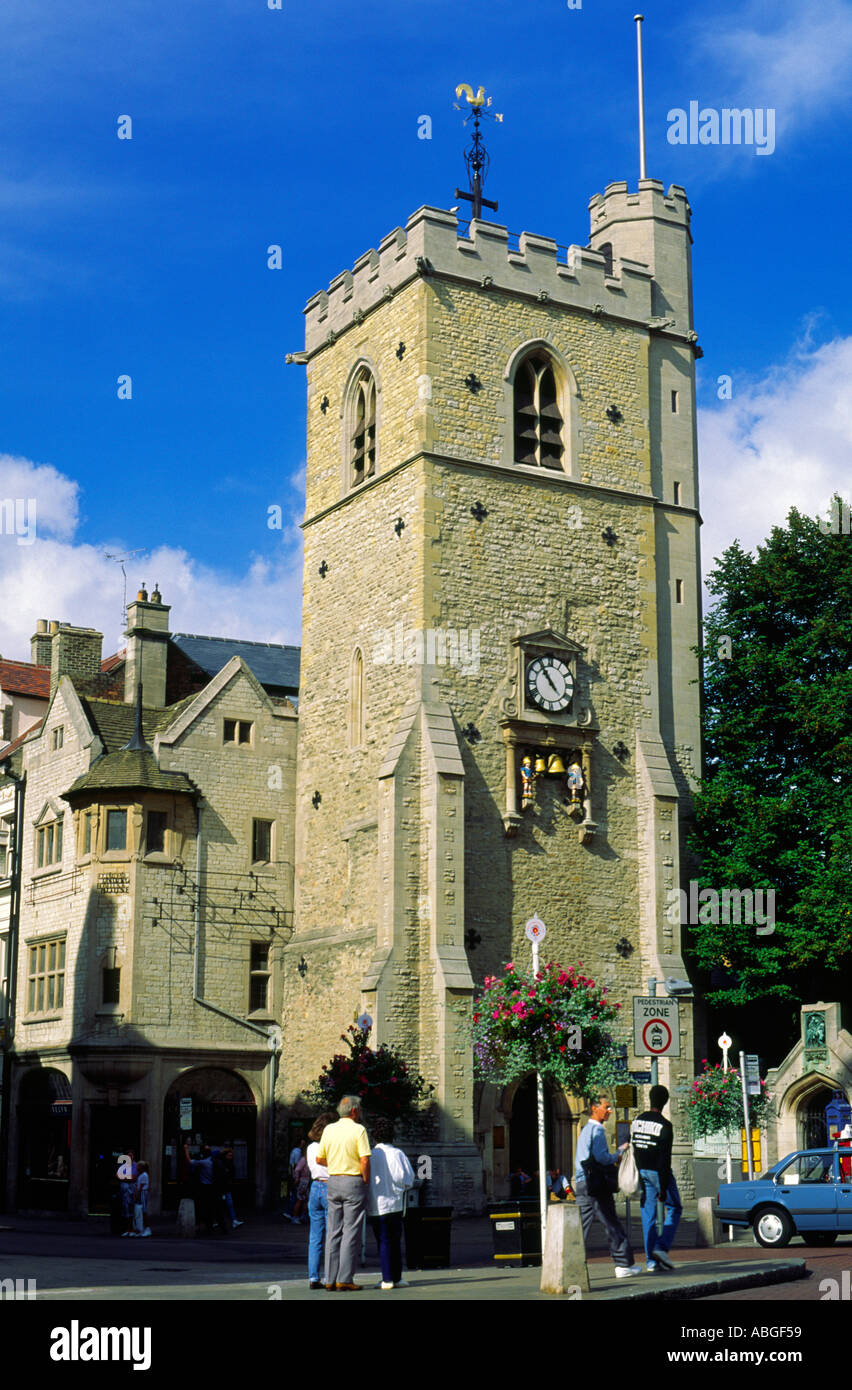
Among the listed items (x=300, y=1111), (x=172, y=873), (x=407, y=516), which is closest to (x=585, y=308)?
(x=407, y=516)

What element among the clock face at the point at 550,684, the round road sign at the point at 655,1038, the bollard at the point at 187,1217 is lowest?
the bollard at the point at 187,1217

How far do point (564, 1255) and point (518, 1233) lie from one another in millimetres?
4950

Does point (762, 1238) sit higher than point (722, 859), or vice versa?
point (722, 859)

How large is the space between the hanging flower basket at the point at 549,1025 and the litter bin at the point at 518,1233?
538cm

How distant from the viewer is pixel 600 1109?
17172 millimetres

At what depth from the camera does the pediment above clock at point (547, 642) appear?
→ 36000mm

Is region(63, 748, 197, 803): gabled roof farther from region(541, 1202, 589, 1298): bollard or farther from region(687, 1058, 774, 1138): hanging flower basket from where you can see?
region(541, 1202, 589, 1298): bollard

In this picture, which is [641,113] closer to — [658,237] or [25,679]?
[658,237]

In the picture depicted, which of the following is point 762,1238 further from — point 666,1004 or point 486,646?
point 486,646

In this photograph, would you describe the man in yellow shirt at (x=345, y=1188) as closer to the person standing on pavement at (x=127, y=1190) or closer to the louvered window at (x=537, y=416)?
the person standing on pavement at (x=127, y=1190)

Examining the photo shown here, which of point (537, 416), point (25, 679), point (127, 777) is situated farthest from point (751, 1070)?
point (25, 679)

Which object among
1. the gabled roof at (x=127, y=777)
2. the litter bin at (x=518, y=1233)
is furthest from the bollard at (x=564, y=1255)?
the gabled roof at (x=127, y=777)
